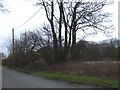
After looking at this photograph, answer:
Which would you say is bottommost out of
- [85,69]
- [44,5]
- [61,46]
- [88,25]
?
[85,69]

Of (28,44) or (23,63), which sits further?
(28,44)

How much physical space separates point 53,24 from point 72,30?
3.20 m

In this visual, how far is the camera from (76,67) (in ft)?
112

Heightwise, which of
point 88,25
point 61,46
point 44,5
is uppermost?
point 44,5

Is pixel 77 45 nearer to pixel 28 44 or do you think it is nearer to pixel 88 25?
pixel 88 25

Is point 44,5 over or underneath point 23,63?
over

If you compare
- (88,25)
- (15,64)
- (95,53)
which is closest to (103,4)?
(88,25)

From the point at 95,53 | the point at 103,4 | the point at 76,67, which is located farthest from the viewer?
the point at 95,53

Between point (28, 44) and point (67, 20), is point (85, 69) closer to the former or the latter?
point (67, 20)

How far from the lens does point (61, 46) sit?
47.3 metres

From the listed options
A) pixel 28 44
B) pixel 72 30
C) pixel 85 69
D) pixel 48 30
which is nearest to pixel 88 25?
pixel 72 30

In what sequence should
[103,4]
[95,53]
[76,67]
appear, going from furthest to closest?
[95,53]
[103,4]
[76,67]

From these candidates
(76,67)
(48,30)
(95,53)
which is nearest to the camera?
(76,67)

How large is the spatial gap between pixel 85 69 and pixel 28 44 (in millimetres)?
36451
